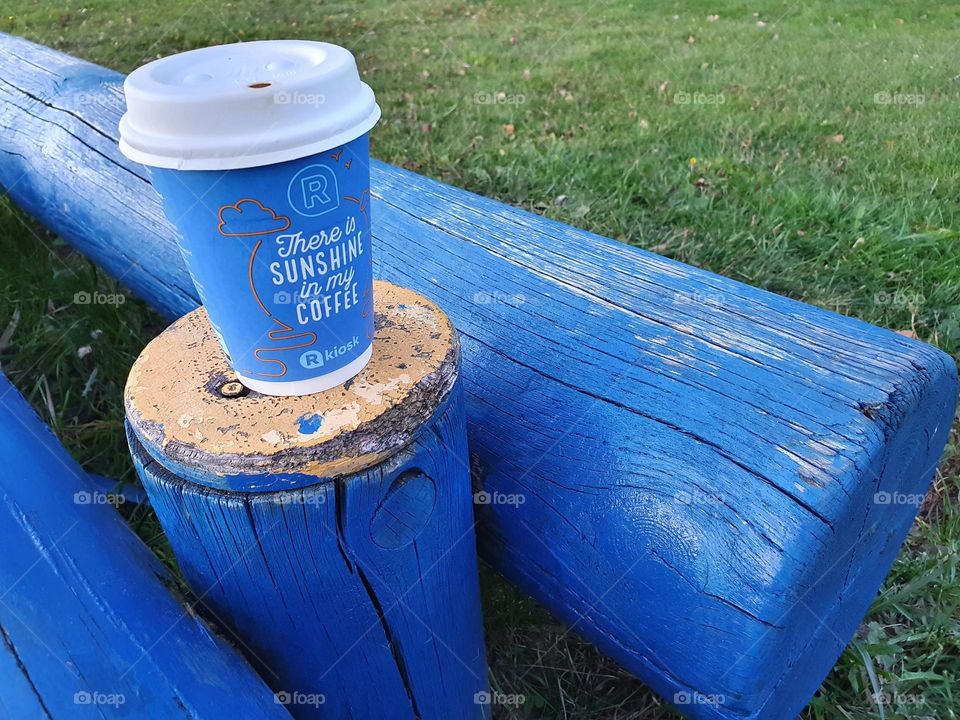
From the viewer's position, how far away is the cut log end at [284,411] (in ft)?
3.19

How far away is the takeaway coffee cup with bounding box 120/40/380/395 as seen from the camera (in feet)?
2.77

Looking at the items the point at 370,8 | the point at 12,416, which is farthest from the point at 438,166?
the point at 370,8

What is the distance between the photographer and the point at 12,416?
1.44m

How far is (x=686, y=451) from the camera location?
114cm

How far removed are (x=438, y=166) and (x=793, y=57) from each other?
2.96 meters

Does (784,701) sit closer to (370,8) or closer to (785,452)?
(785,452)
